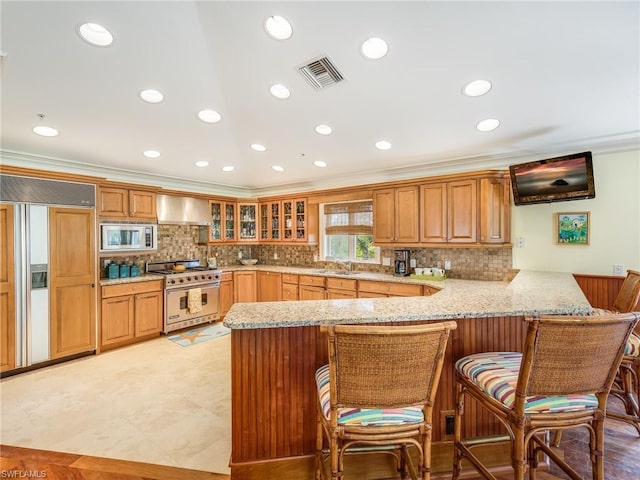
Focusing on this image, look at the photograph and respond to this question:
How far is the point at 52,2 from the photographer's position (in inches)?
74.0

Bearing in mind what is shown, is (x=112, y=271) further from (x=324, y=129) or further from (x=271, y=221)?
(x=324, y=129)

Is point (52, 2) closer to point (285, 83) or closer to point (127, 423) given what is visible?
point (285, 83)

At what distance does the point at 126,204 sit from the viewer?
4.21 metres

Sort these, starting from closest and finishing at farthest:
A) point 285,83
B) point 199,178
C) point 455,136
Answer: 1. point 285,83
2. point 455,136
3. point 199,178

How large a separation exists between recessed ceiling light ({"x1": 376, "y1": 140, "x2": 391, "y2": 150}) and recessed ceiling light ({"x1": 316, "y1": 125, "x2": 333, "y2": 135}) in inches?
24.7

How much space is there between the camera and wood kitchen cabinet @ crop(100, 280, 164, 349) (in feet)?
12.6

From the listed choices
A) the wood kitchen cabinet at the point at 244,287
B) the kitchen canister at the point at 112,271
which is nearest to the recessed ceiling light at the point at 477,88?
the wood kitchen cabinet at the point at 244,287

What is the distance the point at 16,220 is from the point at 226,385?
2.83 m

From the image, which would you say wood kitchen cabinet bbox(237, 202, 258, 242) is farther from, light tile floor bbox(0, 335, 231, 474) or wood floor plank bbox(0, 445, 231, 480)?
wood floor plank bbox(0, 445, 231, 480)

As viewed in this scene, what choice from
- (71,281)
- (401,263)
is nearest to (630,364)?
(401,263)

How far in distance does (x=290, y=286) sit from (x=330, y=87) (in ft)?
10.9

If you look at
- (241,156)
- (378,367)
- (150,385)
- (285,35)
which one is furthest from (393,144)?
(150,385)

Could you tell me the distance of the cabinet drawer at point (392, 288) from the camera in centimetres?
382

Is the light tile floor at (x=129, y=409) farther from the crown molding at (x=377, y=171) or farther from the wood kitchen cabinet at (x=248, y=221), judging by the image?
the wood kitchen cabinet at (x=248, y=221)
